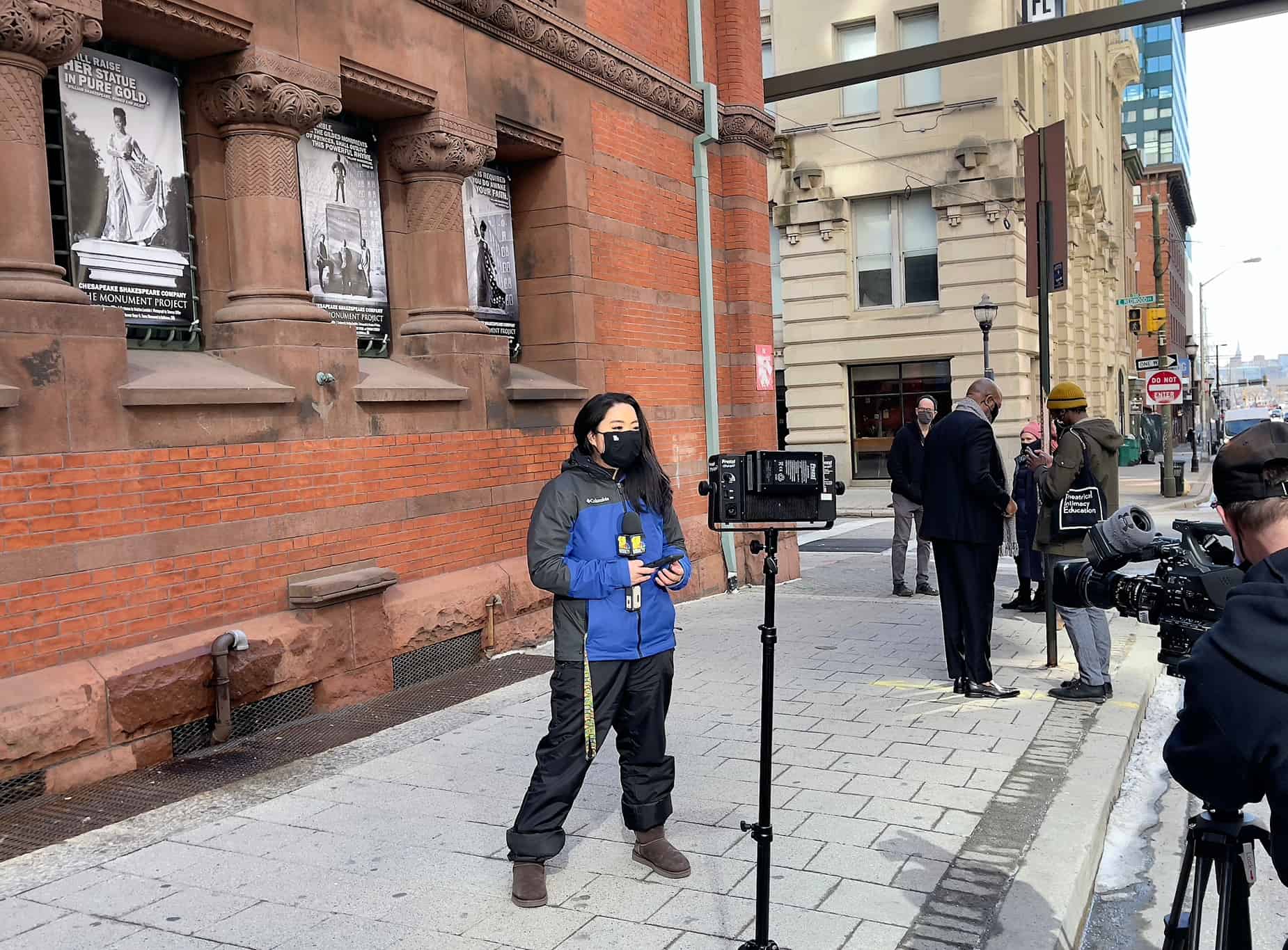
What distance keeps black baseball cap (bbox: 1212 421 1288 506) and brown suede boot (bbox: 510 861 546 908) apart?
109 inches

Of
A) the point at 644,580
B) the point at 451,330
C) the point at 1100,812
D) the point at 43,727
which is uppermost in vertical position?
the point at 451,330

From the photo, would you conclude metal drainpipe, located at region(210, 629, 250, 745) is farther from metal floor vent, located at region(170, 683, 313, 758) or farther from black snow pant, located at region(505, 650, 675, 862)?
black snow pant, located at region(505, 650, 675, 862)

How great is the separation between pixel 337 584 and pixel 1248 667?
5.69 m

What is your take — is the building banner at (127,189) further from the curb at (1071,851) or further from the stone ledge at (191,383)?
the curb at (1071,851)

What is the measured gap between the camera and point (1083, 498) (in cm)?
712

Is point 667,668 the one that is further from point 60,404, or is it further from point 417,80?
point 417,80

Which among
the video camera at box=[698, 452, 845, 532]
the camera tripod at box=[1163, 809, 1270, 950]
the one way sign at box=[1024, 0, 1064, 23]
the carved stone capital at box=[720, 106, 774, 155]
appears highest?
the one way sign at box=[1024, 0, 1064, 23]

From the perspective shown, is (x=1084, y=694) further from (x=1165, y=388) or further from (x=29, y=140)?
(x=1165, y=388)

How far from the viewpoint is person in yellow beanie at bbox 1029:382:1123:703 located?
7.04 meters

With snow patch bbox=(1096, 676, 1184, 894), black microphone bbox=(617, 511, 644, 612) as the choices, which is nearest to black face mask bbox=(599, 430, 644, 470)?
black microphone bbox=(617, 511, 644, 612)

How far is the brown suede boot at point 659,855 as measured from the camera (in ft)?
14.1

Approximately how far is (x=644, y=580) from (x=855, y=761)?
227cm

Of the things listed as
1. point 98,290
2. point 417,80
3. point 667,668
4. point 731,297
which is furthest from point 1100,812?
point 731,297

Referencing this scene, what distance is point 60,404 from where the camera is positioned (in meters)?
5.44
